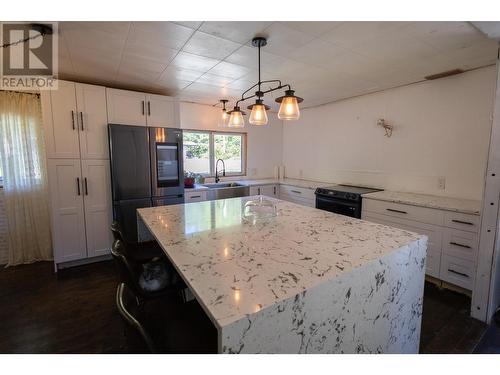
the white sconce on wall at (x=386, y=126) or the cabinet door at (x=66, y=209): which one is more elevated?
the white sconce on wall at (x=386, y=126)

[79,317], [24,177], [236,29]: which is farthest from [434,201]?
[24,177]

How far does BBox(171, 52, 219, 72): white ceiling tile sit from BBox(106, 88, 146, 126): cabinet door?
98cm

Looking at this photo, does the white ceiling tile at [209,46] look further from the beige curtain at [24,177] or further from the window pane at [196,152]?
the beige curtain at [24,177]

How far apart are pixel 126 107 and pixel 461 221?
3800mm

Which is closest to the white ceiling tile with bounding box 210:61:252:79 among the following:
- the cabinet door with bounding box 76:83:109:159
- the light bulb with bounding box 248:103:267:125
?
the light bulb with bounding box 248:103:267:125

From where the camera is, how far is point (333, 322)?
0.97 meters

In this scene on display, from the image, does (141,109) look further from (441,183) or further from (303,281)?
(441,183)

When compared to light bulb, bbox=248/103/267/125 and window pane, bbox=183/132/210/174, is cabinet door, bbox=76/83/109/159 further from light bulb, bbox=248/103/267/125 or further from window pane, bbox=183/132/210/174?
light bulb, bbox=248/103/267/125

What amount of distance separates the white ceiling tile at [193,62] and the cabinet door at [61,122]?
4.40 ft

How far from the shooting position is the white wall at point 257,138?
4.21 metres

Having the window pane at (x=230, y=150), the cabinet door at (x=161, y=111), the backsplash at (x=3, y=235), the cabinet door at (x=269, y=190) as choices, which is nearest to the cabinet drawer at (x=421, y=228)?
the cabinet door at (x=269, y=190)

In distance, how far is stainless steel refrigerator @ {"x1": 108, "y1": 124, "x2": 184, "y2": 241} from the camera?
2.94m
